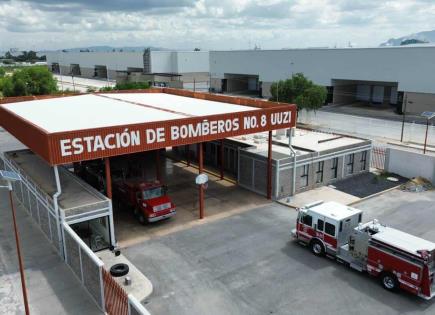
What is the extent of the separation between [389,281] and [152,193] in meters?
13.9

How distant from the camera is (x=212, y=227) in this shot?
24.5 m

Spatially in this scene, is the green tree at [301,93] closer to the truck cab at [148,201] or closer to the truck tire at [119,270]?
the truck cab at [148,201]

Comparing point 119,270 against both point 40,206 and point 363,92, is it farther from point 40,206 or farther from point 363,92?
point 363,92

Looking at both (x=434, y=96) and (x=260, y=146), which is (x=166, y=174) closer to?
(x=260, y=146)

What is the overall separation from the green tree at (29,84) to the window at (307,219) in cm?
6579

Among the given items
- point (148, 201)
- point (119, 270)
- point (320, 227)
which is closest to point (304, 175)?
point (320, 227)

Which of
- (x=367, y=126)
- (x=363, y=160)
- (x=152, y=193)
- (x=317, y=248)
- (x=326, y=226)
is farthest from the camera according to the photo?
(x=367, y=126)

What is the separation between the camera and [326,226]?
20.2 meters

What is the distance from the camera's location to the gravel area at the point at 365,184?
100ft

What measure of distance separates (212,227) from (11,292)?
11019 millimetres

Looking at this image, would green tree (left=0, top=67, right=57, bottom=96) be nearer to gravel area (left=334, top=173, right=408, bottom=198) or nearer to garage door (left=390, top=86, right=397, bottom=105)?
gravel area (left=334, top=173, right=408, bottom=198)

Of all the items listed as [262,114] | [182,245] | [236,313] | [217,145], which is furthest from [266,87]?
[236,313]

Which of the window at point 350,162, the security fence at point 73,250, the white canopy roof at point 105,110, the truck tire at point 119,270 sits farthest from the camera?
the window at point 350,162

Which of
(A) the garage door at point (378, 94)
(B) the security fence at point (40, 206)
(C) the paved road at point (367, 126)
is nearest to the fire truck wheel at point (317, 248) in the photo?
(B) the security fence at point (40, 206)
